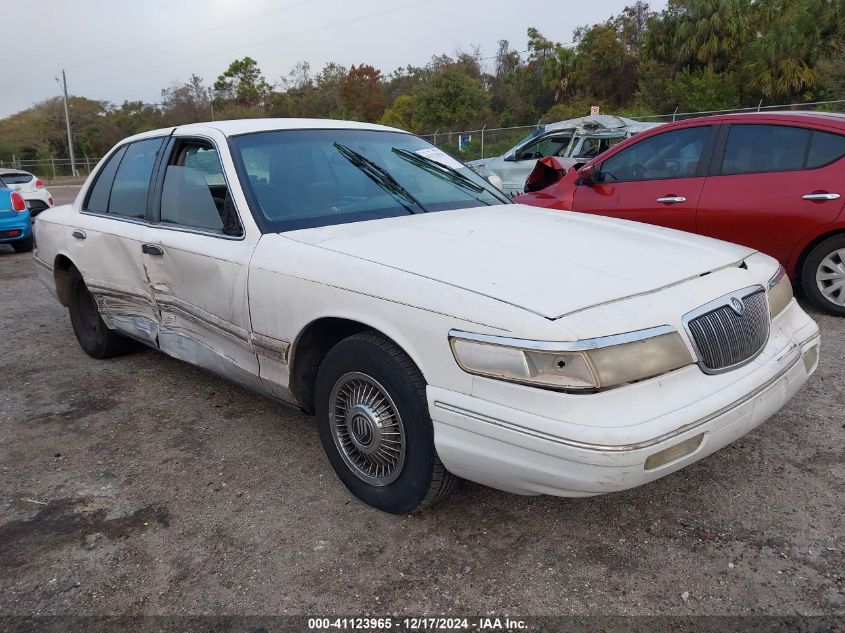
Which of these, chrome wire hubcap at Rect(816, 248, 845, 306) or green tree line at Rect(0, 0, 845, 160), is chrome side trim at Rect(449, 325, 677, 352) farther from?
green tree line at Rect(0, 0, 845, 160)

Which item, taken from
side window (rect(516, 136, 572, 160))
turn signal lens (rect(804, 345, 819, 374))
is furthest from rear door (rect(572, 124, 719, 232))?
side window (rect(516, 136, 572, 160))

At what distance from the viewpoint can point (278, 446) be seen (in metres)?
3.47

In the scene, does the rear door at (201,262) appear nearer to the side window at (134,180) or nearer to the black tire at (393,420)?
the side window at (134,180)

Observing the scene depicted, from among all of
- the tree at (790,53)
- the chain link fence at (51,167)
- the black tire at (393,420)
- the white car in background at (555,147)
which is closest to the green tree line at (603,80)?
the tree at (790,53)

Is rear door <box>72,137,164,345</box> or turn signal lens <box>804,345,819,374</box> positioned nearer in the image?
turn signal lens <box>804,345,819,374</box>

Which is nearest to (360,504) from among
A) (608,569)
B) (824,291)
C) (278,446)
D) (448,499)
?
(448,499)

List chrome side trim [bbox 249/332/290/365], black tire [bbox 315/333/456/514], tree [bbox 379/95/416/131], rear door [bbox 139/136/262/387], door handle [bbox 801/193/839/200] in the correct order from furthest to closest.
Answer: tree [bbox 379/95/416/131] → door handle [bbox 801/193/839/200] → rear door [bbox 139/136/262/387] → chrome side trim [bbox 249/332/290/365] → black tire [bbox 315/333/456/514]

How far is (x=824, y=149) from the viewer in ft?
16.5

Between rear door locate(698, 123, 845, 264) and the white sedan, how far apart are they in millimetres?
2296

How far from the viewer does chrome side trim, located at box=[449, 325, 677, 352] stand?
2.09 m

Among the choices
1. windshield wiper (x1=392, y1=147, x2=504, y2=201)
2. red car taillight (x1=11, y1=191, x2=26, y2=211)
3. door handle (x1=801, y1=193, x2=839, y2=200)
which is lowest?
door handle (x1=801, y1=193, x2=839, y2=200)

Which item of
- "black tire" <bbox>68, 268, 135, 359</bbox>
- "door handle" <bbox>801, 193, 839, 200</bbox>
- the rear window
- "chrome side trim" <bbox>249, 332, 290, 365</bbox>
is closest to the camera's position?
"chrome side trim" <bbox>249, 332, 290, 365</bbox>

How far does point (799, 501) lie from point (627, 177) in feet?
12.4

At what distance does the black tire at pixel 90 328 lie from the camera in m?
4.76
